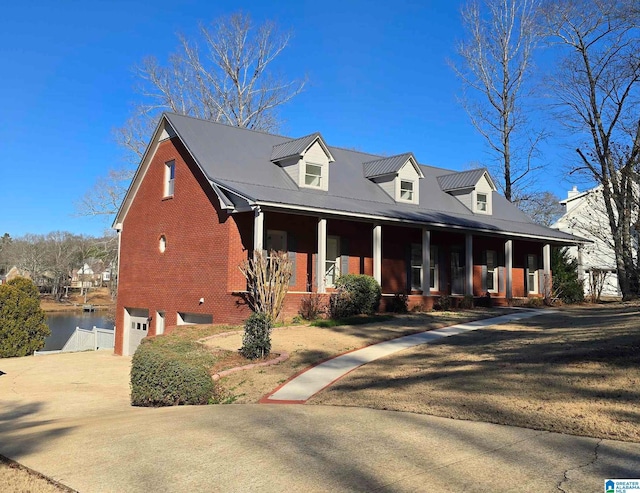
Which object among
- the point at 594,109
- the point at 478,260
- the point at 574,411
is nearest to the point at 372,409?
the point at 574,411

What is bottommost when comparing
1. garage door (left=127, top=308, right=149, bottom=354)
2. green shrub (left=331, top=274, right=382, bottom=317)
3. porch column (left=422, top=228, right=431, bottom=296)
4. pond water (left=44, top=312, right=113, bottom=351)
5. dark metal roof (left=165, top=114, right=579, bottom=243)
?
pond water (left=44, top=312, right=113, bottom=351)

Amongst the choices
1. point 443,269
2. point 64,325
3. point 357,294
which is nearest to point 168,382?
point 357,294

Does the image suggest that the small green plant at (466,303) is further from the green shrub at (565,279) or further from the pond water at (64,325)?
the pond water at (64,325)

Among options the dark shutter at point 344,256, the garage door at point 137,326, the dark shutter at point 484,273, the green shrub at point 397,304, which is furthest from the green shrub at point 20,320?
the dark shutter at point 484,273

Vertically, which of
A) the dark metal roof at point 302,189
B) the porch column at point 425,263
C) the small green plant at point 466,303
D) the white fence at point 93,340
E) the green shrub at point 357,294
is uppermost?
the dark metal roof at point 302,189

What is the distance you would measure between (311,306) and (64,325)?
146ft

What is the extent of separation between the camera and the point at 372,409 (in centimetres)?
828

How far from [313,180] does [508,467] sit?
17282mm

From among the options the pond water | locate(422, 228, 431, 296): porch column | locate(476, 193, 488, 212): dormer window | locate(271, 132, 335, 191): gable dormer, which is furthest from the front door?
the pond water

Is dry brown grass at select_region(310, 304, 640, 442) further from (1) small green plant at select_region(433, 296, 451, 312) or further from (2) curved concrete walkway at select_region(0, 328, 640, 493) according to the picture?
(1) small green plant at select_region(433, 296, 451, 312)

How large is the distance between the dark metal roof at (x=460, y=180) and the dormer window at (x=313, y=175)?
882 centimetres

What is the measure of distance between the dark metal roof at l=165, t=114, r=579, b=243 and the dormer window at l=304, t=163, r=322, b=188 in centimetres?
42

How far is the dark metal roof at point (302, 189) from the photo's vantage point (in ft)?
63.6

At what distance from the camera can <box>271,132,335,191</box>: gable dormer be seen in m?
21.4
